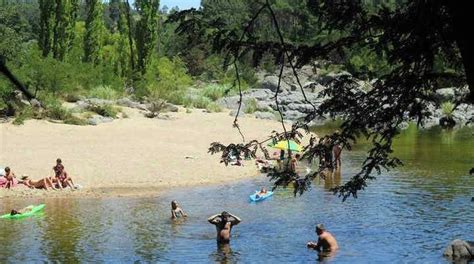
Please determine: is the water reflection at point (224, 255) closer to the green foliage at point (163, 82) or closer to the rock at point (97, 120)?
the rock at point (97, 120)

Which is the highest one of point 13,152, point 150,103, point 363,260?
point 150,103

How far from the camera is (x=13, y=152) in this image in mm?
31297

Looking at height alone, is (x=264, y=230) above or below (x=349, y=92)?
below

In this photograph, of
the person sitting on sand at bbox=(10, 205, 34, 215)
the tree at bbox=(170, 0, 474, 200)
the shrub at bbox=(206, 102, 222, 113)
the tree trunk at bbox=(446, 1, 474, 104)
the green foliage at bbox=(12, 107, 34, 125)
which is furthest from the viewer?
the shrub at bbox=(206, 102, 222, 113)

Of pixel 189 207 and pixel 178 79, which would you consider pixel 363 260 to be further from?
pixel 178 79

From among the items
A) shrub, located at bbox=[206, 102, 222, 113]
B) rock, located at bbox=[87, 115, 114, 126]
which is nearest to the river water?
rock, located at bbox=[87, 115, 114, 126]

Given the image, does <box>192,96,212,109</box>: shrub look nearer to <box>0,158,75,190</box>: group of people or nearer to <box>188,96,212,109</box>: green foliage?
<box>188,96,212,109</box>: green foliage

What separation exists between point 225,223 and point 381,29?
11.9 metres

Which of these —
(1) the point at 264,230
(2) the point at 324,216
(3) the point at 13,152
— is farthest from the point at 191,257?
(3) the point at 13,152

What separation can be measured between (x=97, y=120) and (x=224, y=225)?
27.4m

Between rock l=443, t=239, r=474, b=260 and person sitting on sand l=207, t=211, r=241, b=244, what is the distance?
5.02 metres

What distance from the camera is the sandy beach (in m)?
27.4

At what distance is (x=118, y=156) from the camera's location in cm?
3194

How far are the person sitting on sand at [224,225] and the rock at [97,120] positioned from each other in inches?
1020
